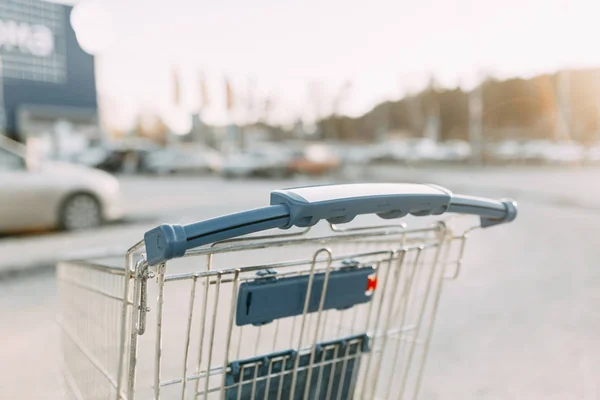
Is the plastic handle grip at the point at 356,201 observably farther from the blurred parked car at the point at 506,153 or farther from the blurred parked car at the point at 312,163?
the blurred parked car at the point at 506,153

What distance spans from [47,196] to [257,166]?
13260mm

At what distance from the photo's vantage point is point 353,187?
4.31 ft

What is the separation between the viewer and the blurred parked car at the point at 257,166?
2011cm

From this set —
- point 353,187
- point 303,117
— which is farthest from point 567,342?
point 303,117

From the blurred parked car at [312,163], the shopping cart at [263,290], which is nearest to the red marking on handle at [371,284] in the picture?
the shopping cart at [263,290]

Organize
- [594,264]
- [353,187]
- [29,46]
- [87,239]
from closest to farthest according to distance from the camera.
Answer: [353,187] → [594,264] → [87,239] → [29,46]

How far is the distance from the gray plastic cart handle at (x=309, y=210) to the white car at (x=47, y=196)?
21.9ft

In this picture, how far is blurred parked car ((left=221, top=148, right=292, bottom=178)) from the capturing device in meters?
20.1

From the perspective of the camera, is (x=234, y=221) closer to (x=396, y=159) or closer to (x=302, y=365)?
(x=302, y=365)

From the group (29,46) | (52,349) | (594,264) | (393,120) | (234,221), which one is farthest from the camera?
(393,120)

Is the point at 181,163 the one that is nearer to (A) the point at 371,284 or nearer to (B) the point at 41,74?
(B) the point at 41,74

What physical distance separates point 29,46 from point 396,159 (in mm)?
21448

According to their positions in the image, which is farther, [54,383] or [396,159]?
[396,159]

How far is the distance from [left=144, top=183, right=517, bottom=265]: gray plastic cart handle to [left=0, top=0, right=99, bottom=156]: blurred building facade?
25330mm
